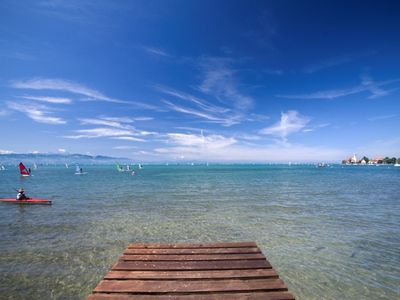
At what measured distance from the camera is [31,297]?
851cm

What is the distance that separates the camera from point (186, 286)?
4953mm

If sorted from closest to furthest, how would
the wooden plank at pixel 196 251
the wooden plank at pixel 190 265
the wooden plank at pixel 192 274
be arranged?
the wooden plank at pixel 192 274, the wooden plank at pixel 190 265, the wooden plank at pixel 196 251

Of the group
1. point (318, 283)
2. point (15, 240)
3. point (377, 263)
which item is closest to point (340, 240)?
point (377, 263)

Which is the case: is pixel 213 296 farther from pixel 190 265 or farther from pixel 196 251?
pixel 196 251

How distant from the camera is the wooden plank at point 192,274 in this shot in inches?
208

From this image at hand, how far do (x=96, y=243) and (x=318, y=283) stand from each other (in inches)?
477

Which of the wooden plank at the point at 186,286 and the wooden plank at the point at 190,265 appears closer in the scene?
the wooden plank at the point at 186,286

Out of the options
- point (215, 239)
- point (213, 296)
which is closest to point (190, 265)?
point (213, 296)

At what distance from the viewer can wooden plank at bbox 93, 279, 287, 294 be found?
4.76 meters

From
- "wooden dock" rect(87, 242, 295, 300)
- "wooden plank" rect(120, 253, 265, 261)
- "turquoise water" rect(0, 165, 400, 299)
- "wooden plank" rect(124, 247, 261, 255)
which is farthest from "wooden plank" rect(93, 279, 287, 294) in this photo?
"turquoise water" rect(0, 165, 400, 299)

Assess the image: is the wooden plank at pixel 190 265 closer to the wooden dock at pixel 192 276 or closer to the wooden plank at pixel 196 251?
the wooden dock at pixel 192 276

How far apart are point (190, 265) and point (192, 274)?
0.51 meters

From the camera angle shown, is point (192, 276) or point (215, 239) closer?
point (192, 276)

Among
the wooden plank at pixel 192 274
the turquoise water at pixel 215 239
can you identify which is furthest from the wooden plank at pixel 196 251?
the turquoise water at pixel 215 239
